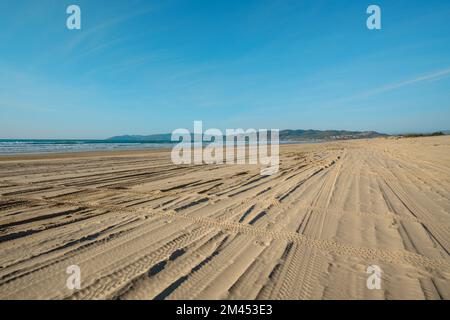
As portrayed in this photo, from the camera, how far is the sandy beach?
2586 millimetres

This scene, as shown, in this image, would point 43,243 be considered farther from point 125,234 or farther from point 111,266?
point 111,266

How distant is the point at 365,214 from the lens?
4.98 m

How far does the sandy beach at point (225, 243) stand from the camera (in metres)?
2.59

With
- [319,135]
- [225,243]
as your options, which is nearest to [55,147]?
[225,243]

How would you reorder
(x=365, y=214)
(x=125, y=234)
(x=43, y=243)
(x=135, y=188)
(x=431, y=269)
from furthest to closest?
1. (x=135, y=188)
2. (x=365, y=214)
3. (x=125, y=234)
4. (x=43, y=243)
5. (x=431, y=269)

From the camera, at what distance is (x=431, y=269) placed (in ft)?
9.63

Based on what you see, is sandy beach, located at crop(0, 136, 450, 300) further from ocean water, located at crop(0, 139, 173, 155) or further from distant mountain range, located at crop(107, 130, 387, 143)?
distant mountain range, located at crop(107, 130, 387, 143)

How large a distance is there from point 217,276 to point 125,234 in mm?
1900

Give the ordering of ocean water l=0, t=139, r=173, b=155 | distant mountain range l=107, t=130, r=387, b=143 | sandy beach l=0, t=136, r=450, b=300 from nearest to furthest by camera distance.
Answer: sandy beach l=0, t=136, r=450, b=300 < ocean water l=0, t=139, r=173, b=155 < distant mountain range l=107, t=130, r=387, b=143

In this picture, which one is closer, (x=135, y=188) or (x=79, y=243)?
(x=79, y=243)

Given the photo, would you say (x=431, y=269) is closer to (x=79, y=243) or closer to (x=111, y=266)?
(x=111, y=266)

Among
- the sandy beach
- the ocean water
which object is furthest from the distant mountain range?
the sandy beach
